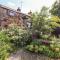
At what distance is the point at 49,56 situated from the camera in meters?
10.7

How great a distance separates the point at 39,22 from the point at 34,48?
224cm

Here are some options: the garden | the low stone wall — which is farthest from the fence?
the garden

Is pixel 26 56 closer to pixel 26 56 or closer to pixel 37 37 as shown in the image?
pixel 26 56

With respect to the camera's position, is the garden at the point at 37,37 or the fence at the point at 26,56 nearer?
the fence at the point at 26,56

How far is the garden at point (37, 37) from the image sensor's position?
36.4 feet

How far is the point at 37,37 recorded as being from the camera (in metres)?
12.6

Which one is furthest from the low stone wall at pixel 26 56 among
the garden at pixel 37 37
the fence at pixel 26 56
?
the garden at pixel 37 37

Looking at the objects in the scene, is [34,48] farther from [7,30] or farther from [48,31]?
[7,30]

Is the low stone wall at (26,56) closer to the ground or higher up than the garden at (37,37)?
closer to the ground

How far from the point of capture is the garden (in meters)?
11.1

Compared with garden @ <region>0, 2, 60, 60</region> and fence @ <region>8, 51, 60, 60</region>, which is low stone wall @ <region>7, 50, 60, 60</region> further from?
garden @ <region>0, 2, 60, 60</region>

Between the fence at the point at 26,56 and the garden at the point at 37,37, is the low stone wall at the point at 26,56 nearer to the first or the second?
the fence at the point at 26,56

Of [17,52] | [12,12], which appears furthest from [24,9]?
[17,52]

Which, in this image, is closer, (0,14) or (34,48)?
(34,48)
